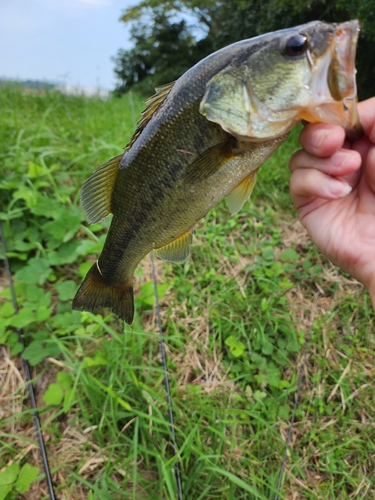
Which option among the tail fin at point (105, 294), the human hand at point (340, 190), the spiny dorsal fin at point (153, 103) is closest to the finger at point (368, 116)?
the human hand at point (340, 190)

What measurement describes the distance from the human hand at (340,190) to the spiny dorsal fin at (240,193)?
0.60ft

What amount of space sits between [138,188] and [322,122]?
64 cm

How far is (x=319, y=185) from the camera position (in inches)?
49.8

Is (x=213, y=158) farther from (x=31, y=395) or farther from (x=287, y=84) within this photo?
(x=31, y=395)

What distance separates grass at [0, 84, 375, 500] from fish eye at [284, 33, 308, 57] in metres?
1.66

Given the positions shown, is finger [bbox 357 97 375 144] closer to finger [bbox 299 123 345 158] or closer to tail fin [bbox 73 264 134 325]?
finger [bbox 299 123 345 158]

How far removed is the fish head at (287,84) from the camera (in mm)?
983

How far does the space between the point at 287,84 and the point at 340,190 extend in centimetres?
40

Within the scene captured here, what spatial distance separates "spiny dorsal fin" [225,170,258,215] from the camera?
1.31m

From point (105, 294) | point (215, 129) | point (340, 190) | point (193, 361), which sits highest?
point (215, 129)

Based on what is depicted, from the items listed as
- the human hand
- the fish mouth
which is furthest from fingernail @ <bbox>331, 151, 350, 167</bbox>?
the fish mouth

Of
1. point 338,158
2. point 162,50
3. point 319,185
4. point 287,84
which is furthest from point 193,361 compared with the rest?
point 162,50

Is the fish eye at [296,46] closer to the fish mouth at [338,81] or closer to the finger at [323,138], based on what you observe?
the fish mouth at [338,81]

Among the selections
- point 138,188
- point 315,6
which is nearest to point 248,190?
point 138,188
